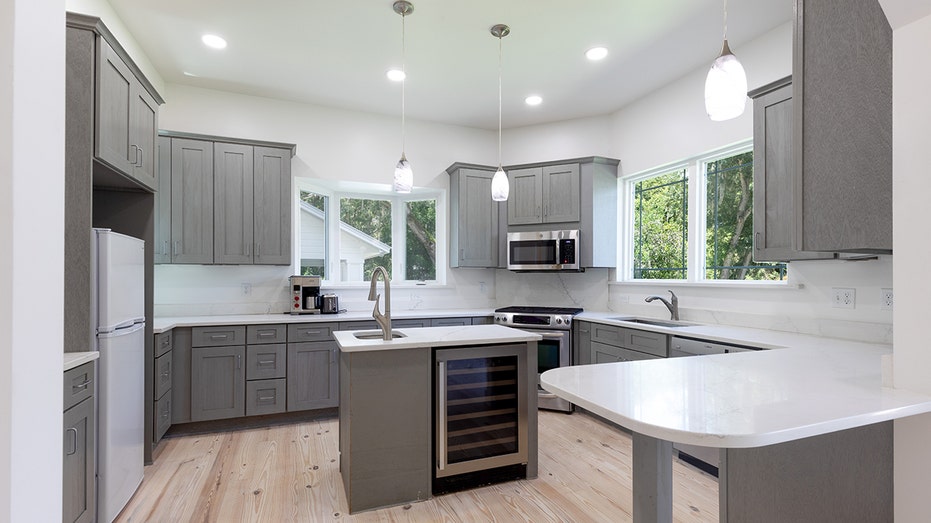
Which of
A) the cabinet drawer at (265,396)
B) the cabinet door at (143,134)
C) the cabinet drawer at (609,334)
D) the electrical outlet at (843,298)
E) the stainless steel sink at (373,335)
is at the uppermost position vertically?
the cabinet door at (143,134)

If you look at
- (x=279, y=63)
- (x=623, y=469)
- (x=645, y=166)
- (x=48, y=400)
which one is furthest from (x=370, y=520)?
(x=645, y=166)

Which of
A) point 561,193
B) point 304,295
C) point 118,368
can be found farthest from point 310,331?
point 561,193

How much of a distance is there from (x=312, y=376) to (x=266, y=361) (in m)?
0.39

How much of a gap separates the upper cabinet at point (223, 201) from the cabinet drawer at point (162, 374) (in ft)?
2.88

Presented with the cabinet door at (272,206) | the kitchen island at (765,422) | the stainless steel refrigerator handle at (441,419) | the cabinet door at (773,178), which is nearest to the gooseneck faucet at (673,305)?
the cabinet door at (773,178)

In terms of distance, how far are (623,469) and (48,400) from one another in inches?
114

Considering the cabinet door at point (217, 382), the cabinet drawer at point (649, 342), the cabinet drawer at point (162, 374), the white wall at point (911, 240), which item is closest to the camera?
the white wall at point (911, 240)

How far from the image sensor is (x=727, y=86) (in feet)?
4.80

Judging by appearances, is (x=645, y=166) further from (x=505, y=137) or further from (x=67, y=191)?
(x=67, y=191)

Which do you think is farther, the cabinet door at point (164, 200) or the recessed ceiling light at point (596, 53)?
the cabinet door at point (164, 200)

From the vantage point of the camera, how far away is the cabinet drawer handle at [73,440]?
1.81 metres

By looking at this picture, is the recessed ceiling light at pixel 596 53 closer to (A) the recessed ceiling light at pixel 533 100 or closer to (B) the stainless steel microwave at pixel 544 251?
(A) the recessed ceiling light at pixel 533 100

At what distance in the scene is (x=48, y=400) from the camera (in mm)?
800

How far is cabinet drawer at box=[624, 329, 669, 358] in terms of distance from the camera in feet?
10.1
